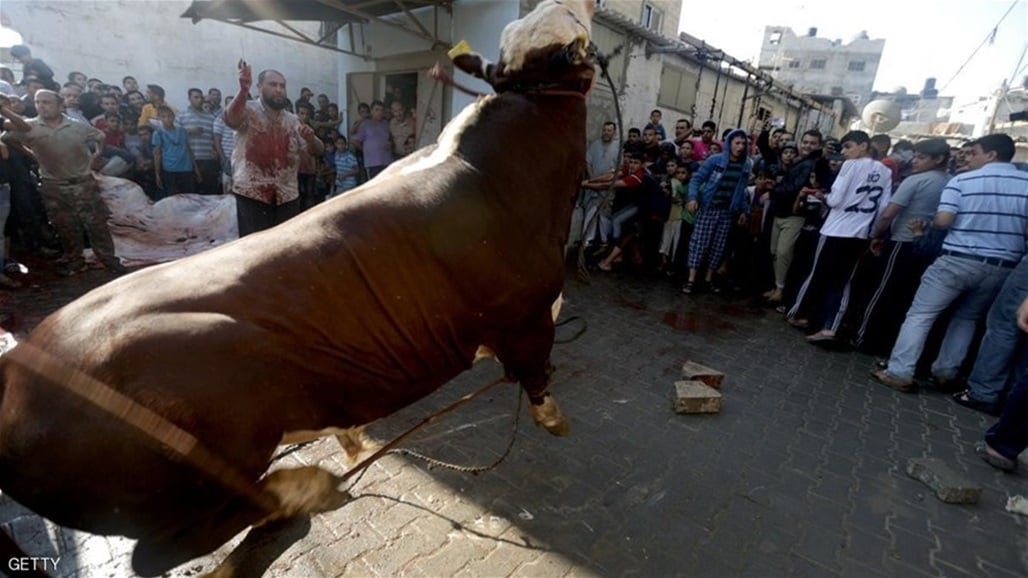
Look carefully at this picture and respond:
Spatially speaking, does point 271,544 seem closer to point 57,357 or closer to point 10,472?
point 10,472

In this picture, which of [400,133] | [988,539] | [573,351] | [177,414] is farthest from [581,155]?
[400,133]

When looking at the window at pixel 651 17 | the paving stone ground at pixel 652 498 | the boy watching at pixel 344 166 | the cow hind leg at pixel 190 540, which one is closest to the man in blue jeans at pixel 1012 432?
the paving stone ground at pixel 652 498

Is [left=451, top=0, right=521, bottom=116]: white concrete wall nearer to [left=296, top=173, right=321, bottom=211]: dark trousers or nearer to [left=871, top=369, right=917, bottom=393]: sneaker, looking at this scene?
[left=296, top=173, right=321, bottom=211]: dark trousers

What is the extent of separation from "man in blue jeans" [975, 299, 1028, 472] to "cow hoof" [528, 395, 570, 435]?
3.50m

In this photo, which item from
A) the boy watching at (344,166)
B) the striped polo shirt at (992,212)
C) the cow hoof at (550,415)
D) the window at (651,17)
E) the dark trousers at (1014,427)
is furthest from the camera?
the window at (651,17)

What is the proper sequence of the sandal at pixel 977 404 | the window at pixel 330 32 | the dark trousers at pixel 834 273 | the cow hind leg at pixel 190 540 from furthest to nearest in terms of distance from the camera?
the window at pixel 330 32 → the dark trousers at pixel 834 273 → the sandal at pixel 977 404 → the cow hind leg at pixel 190 540

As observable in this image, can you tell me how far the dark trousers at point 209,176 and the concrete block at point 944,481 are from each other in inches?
409

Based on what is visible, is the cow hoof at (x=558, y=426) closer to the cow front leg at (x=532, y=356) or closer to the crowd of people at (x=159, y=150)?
the cow front leg at (x=532, y=356)

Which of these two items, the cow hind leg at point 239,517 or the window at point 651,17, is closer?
the cow hind leg at point 239,517

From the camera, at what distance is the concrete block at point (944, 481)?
10.4 feet

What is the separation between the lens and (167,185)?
8.36 metres

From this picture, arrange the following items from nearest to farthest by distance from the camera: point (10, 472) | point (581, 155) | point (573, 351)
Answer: point (10, 472) → point (581, 155) → point (573, 351)

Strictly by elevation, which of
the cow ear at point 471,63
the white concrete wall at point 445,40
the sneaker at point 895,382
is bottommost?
the sneaker at point 895,382

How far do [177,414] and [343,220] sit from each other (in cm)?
75
